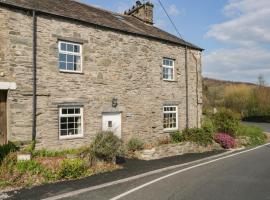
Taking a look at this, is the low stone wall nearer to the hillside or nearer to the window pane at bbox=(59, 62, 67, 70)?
the window pane at bbox=(59, 62, 67, 70)

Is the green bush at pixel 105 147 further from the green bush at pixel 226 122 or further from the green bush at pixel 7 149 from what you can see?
the green bush at pixel 226 122

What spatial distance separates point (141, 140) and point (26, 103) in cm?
738

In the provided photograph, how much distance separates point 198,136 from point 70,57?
9.17m

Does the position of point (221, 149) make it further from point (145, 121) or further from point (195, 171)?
point (195, 171)

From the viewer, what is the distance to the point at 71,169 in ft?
37.5

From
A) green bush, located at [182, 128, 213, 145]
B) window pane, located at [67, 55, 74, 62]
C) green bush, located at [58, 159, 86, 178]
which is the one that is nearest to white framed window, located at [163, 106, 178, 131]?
green bush, located at [182, 128, 213, 145]

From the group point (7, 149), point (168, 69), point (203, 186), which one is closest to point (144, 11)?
point (168, 69)

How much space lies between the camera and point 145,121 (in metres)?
19.3

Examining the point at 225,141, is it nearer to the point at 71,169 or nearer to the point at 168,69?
the point at 168,69

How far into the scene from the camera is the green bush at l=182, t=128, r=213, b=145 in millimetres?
19953

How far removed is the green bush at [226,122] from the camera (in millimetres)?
24094

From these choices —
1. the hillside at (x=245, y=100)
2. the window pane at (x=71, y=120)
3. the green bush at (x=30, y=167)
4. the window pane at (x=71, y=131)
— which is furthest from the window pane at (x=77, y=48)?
the hillside at (x=245, y=100)

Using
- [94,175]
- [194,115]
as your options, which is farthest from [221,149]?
[94,175]

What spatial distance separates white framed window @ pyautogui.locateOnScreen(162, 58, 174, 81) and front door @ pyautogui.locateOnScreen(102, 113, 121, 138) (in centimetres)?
507
